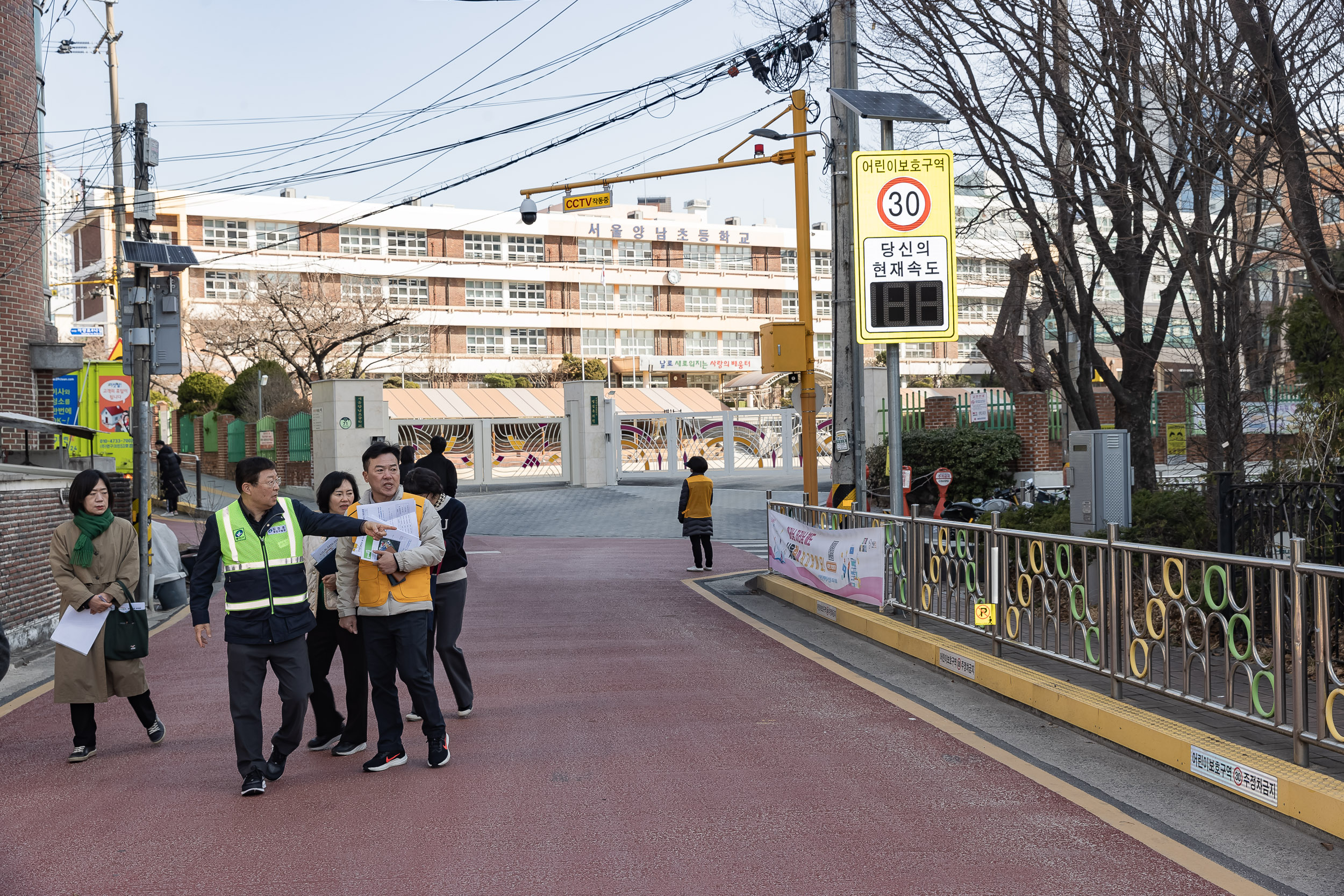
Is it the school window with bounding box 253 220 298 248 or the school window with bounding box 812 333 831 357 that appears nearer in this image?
the school window with bounding box 253 220 298 248

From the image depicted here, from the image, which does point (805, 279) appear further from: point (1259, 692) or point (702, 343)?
point (702, 343)

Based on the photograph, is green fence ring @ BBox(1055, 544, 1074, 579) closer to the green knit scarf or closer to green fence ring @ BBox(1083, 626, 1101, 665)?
green fence ring @ BBox(1083, 626, 1101, 665)

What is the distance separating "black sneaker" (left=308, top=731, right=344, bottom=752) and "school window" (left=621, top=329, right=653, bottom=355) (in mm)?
66632

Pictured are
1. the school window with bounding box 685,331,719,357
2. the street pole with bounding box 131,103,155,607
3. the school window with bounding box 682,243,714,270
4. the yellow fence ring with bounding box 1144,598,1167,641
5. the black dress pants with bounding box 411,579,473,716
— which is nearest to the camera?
the yellow fence ring with bounding box 1144,598,1167,641

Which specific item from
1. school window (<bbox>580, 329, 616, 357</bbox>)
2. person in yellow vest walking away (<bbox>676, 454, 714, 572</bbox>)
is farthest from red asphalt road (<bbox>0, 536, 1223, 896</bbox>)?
school window (<bbox>580, 329, 616, 357</bbox>)

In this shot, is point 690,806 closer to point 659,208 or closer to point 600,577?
point 600,577

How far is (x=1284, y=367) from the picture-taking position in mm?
25062

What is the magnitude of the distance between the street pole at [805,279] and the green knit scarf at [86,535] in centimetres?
937

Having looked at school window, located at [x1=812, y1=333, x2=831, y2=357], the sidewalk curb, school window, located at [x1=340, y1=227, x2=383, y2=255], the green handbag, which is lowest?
the sidewalk curb

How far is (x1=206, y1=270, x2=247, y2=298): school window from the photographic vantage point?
60.5 meters

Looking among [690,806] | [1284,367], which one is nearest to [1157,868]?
[690,806]

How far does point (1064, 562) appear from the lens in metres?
7.64

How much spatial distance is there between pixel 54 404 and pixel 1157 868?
20191 mm

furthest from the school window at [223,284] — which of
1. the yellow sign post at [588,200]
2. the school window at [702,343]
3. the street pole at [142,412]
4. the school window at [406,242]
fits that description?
the street pole at [142,412]
